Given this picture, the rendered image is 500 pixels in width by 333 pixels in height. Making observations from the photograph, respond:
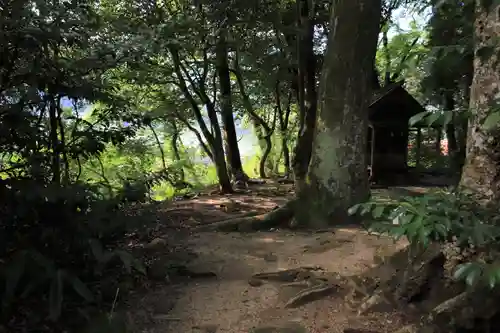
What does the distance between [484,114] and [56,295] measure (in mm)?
3018

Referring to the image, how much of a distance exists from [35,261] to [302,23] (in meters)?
7.50

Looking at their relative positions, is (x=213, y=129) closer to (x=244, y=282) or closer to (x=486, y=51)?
(x=244, y=282)

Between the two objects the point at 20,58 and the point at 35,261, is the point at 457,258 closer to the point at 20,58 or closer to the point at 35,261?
the point at 35,261

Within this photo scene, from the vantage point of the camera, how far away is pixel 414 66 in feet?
9.34

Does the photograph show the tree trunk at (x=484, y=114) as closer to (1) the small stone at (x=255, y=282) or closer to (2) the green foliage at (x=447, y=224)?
(2) the green foliage at (x=447, y=224)

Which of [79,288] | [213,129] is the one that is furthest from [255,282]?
[213,129]

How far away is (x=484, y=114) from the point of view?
2.73 metres

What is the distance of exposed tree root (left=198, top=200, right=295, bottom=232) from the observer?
6.48 meters

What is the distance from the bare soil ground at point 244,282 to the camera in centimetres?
351

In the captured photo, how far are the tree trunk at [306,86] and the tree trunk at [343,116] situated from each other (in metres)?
1.70

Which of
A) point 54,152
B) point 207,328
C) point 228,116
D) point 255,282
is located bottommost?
point 207,328

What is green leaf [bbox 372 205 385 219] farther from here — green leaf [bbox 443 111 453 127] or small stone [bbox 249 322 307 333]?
small stone [bbox 249 322 307 333]

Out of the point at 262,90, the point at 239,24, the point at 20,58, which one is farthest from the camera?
the point at 262,90

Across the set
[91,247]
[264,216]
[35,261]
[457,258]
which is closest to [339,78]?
[264,216]
